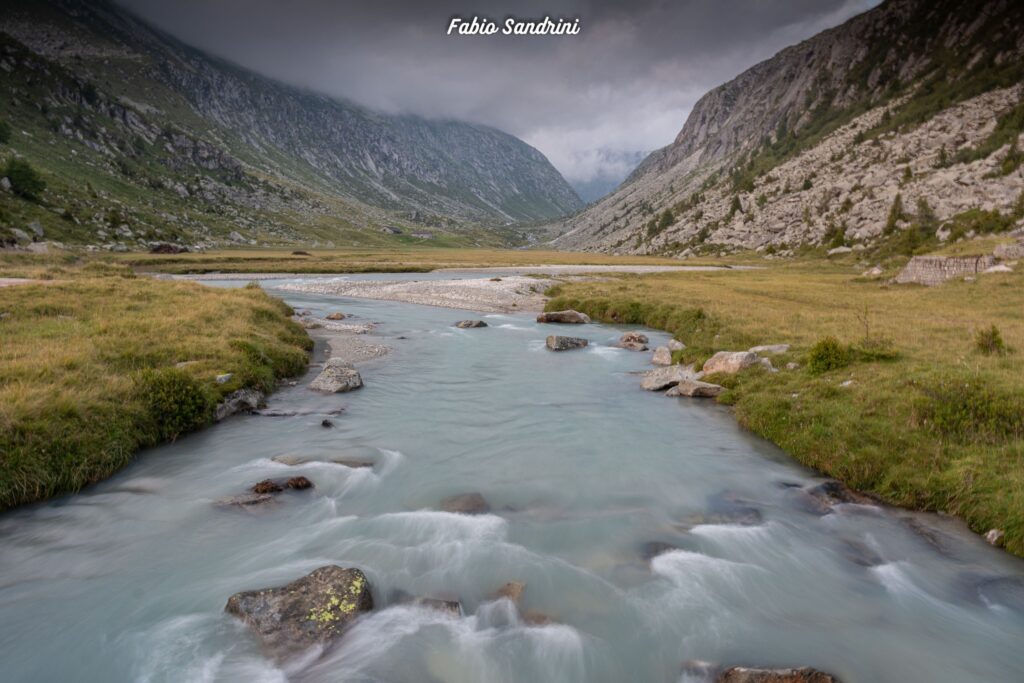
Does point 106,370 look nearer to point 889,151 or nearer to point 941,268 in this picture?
point 941,268

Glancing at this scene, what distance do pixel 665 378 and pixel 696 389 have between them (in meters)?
1.94

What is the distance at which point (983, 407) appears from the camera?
1353cm

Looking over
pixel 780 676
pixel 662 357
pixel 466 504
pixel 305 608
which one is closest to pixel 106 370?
pixel 305 608

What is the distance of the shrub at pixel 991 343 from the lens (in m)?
18.1

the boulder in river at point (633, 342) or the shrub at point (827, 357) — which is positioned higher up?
the shrub at point (827, 357)

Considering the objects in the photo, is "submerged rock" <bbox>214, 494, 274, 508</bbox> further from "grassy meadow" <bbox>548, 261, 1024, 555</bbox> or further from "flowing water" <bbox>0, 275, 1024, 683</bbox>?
"grassy meadow" <bbox>548, 261, 1024, 555</bbox>

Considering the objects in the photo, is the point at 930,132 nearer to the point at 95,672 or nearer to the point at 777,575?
the point at 777,575

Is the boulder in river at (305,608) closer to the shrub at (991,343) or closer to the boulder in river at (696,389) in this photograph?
the boulder in river at (696,389)

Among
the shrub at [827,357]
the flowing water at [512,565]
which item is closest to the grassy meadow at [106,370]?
the flowing water at [512,565]

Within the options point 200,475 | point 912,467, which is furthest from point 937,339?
point 200,475

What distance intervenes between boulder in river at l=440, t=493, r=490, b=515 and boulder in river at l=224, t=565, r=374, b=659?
3463mm

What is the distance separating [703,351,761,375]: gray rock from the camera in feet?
71.5

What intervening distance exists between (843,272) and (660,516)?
69.5 meters

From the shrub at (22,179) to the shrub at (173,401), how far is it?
119 meters
